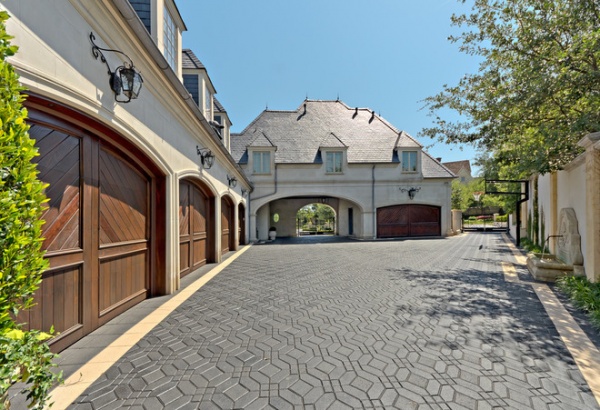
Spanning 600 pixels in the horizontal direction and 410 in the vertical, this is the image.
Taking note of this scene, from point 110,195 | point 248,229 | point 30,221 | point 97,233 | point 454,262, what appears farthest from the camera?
point 248,229

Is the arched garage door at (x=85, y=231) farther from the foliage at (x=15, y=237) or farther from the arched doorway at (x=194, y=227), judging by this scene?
the arched doorway at (x=194, y=227)

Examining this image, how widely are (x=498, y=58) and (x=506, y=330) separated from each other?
7.50 meters

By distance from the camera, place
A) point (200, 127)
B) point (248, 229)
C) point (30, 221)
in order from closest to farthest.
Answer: point (30, 221), point (200, 127), point (248, 229)

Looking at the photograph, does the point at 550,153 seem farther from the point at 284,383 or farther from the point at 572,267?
the point at 284,383

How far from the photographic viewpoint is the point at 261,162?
59.4 feet

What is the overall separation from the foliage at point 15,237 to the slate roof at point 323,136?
16.7m

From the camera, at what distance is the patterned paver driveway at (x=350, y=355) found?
2467 millimetres

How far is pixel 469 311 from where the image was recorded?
15.1ft

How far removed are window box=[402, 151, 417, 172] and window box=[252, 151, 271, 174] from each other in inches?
399

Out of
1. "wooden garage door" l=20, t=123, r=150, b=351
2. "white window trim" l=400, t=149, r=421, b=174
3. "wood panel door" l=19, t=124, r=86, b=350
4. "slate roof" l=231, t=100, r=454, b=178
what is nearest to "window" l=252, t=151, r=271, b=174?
"slate roof" l=231, t=100, r=454, b=178

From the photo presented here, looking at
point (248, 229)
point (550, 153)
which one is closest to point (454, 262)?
point (550, 153)

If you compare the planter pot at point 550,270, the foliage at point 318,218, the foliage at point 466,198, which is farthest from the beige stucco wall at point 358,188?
the foliage at point 466,198

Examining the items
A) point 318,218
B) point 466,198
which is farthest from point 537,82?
point 466,198

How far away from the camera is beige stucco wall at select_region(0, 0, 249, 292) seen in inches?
101
